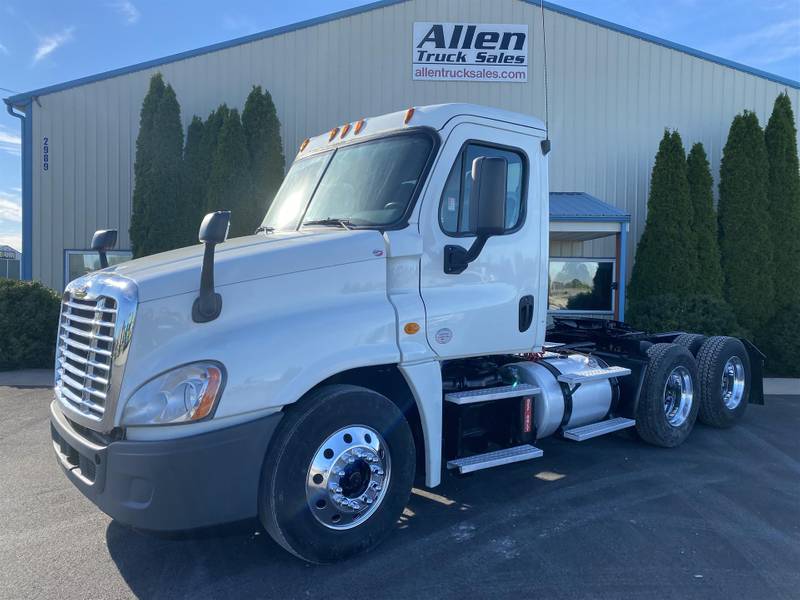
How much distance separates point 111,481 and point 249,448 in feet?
2.32

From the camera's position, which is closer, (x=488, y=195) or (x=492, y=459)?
(x=488, y=195)

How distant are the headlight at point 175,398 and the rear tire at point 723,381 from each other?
565 cm

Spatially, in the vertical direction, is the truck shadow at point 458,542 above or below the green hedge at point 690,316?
below

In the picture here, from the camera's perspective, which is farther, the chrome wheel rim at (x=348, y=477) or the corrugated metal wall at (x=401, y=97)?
the corrugated metal wall at (x=401, y=97)

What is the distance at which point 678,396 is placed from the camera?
655 centimetres

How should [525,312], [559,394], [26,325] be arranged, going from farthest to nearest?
[26,325] → [559,394] → [525,312]

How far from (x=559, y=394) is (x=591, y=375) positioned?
1.49 ft

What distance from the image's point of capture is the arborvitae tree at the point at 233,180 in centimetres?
1289

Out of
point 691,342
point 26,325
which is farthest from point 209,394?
point 26,325

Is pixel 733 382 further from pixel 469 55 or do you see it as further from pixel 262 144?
pixel 262 144

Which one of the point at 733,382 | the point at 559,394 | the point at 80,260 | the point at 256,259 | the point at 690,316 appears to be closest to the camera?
the point at 256,259

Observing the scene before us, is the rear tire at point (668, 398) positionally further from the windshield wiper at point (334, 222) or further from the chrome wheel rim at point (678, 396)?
the windshield wiper at point (334, 222)

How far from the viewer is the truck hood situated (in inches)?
132

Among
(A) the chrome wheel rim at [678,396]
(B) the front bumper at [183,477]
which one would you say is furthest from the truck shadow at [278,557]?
(A) the chrome wheel rim at [678,396]
